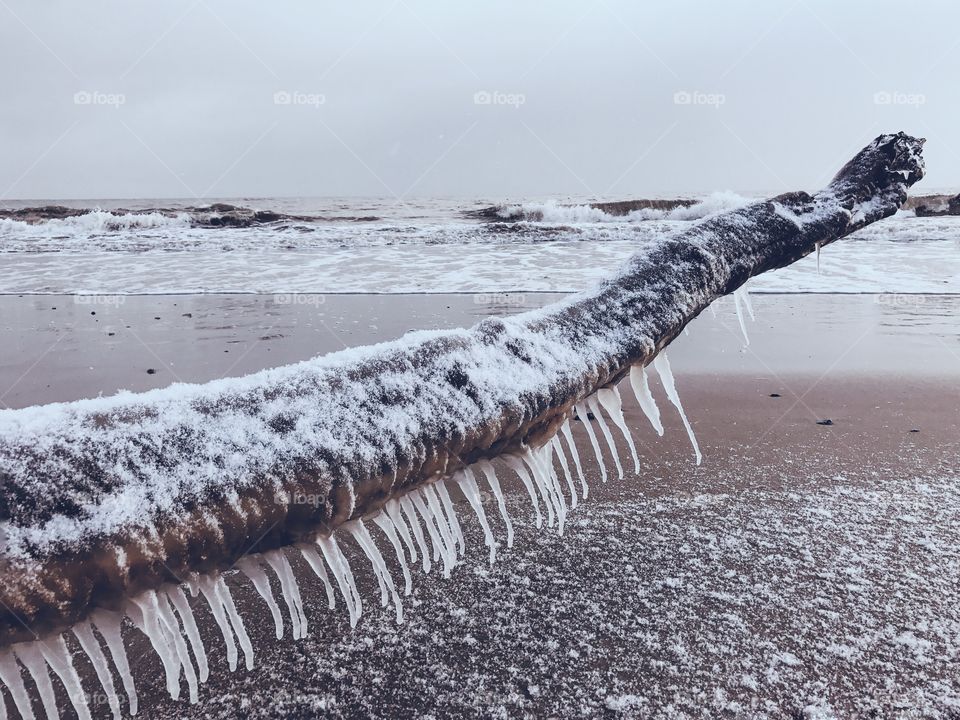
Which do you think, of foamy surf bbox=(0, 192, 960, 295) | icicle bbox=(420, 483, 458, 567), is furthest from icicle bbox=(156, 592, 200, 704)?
foamy surf bbox=(0, 192, 960, 295)

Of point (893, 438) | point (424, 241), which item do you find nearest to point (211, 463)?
point (893, 438)

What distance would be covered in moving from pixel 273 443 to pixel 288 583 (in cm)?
32

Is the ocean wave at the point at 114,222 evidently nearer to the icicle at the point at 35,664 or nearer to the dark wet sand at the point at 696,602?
the dark wet sand at the point at 696,602

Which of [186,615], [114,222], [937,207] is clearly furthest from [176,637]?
[937,207]

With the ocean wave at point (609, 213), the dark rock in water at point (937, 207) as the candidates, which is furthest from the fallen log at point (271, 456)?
the dark rock in water at point (937, 207)

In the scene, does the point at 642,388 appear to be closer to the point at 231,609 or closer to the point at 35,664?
the point at 231,609

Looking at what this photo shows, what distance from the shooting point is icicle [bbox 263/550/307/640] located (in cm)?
75

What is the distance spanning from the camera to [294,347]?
5.97m

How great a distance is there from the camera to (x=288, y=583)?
90cm

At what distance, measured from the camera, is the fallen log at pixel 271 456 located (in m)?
0.58

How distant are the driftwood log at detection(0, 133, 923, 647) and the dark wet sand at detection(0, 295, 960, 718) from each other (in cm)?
108

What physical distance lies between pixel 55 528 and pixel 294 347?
18.3 ft

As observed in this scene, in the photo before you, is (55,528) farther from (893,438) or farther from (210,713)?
(893,438)

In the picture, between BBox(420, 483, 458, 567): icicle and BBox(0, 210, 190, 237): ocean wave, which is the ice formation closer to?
BBox(420, 483, 458, 567): icicle
